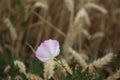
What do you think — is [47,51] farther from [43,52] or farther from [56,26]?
[56,26]

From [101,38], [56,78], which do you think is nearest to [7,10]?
[101,38]

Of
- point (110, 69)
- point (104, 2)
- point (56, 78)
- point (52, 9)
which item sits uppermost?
point (104, 2)

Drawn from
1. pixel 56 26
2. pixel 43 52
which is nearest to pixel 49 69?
pixel 43 52

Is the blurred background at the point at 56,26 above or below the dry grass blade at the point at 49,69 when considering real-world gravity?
above

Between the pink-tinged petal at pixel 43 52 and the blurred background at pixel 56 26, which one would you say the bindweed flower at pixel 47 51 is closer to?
the pink-tinged petal at pixel 43 52

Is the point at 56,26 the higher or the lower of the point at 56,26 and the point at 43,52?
the higher

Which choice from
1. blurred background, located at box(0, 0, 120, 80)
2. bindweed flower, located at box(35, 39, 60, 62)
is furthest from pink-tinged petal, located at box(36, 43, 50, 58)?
blurred background, located at box(0, 0, 120, 80)

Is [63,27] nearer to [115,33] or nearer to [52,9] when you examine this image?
[52,9]

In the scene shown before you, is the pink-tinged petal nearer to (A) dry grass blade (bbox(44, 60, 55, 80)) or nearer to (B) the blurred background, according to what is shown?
(A) dry grass blade (bbox(44, 60, 55, 80))

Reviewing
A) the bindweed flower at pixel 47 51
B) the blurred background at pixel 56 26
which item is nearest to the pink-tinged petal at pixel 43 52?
the bindweed flower at pixel 47 51
